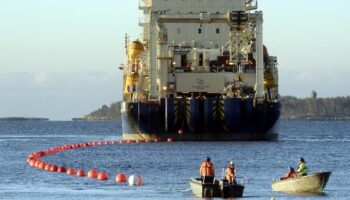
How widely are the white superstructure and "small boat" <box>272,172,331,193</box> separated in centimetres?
5151

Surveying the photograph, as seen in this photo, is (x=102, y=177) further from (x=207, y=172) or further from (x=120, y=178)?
(x=207, y=172)

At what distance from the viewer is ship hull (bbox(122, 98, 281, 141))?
106062mm

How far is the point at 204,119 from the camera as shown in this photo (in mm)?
106312

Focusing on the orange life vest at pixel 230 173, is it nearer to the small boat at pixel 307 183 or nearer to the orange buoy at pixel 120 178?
the small boat at pixel 307 183

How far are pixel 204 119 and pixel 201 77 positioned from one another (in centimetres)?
757

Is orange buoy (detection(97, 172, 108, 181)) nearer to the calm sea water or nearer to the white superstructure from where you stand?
the calm sea water

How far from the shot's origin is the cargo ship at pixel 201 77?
106 m

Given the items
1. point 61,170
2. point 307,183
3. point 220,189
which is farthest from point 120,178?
point 220,189

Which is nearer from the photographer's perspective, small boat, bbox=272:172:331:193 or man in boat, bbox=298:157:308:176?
small boat, bbox=272:172:331:193

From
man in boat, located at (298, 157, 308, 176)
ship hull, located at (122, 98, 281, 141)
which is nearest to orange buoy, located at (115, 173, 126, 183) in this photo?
man in boat, located at (298, 157, 308, 176)

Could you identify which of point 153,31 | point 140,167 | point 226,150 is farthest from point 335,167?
point 153,31

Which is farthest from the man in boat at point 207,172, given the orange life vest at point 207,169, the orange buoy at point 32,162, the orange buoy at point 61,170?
the orange buoy at point 32,162

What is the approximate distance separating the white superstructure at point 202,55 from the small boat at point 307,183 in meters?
51.5

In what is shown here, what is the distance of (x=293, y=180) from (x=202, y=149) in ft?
133
